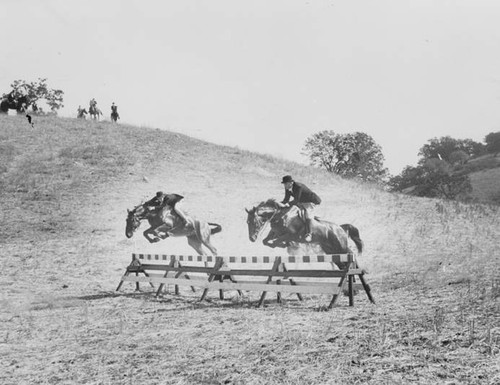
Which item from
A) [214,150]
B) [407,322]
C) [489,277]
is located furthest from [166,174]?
[407,322]

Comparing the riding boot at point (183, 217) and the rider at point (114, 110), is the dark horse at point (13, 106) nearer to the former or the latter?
the rider at point (114, 110)

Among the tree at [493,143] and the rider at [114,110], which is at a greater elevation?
the tree at [493,143]

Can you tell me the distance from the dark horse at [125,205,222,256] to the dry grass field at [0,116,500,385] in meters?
1.14

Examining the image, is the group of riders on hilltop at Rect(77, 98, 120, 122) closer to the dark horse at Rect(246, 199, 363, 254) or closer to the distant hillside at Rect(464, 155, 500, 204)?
the dark horse at Rect(246, 199, 363, 254)

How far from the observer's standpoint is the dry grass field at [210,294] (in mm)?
6793

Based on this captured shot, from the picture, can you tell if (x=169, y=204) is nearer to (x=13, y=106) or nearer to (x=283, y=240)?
(x=283, y=240)

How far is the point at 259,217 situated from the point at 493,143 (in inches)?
5053

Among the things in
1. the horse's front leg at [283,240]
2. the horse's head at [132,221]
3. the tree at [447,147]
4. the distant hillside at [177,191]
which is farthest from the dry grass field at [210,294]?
the tree at [447,147]

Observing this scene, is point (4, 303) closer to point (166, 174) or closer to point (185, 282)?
point (185, 282)

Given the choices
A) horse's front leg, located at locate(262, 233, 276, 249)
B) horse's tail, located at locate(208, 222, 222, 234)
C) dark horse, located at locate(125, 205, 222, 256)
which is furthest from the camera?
horse's tail, located at locate(208, 222, 222, 234)

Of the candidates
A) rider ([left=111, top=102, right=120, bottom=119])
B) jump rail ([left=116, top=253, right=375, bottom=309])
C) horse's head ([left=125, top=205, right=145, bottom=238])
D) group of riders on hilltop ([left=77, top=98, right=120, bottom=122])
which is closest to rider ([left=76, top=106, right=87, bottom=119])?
group of riders on hilltop ([left=77, top=98, right=120, bottom=122])

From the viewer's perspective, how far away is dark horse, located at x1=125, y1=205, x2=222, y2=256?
843 inches

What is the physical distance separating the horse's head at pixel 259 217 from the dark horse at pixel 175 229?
331cm

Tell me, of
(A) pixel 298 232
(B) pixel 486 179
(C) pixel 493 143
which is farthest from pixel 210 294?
(C) pixel 493 143
